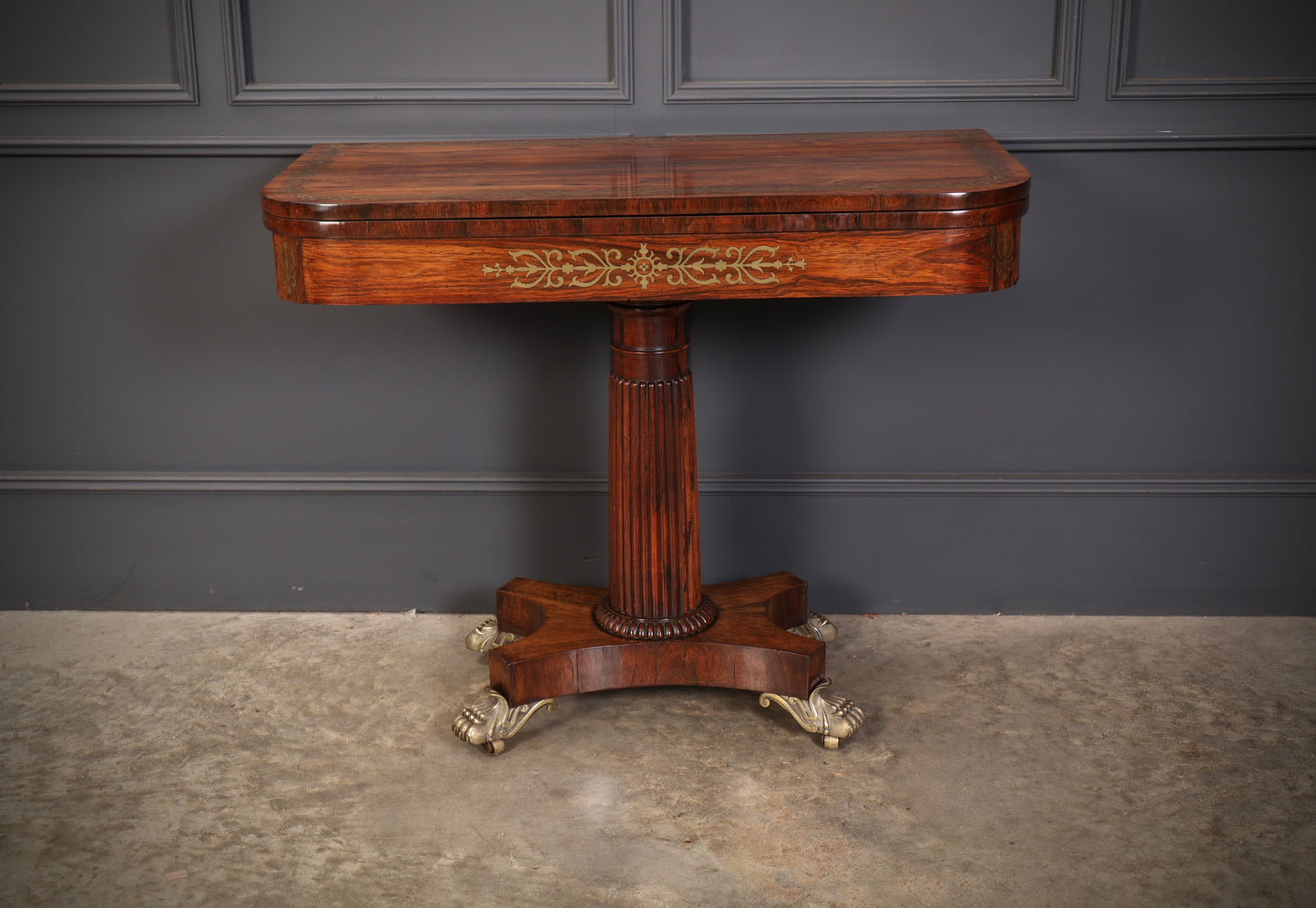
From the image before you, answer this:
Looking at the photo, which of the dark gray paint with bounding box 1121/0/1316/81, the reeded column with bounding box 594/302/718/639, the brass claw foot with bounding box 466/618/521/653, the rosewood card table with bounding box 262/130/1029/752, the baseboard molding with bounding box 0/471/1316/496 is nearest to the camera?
the rosewood card table with bounding box 262/130/1029/752

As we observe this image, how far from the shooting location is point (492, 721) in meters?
2.43

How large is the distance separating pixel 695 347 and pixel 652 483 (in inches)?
18.8

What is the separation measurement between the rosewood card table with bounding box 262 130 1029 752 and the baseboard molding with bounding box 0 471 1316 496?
339 millimetres

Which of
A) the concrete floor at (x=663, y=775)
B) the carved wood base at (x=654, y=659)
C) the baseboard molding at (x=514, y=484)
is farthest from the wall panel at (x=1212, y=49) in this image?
the carved wood base at (x=654, y=659)

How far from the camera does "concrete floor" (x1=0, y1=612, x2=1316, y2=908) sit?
206cm

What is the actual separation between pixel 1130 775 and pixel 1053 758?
0.14 m

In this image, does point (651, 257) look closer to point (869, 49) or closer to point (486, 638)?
point (869, 49)

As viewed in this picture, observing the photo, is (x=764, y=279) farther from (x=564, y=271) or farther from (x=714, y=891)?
(x=714, y=891)

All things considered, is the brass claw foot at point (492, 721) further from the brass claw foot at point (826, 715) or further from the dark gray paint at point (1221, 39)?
the dark gray paint at point (1221, 39)

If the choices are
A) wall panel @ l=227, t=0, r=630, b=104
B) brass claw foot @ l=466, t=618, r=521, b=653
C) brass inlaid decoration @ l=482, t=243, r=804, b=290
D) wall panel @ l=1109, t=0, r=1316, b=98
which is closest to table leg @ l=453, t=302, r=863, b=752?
brass claw foot @ l=466, t=618, r=521, b=653

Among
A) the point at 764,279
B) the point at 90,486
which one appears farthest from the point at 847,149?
the point at 90,486

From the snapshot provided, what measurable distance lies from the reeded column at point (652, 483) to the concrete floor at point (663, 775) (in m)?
0.20

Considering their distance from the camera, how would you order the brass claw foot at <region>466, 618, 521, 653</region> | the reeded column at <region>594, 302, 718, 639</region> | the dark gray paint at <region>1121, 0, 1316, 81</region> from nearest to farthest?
the reeded column at <region>594, 302, 718, 639</region> → the dark gray paint at <region>1121, 0, 1316, 81</region> → the brass claw foot at <region>466, 618, 521, 653</region>

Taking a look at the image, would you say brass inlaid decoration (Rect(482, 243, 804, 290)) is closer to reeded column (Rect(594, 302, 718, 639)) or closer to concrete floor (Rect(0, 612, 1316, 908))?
reeded column (Rect(594, 302, 718, 639))
